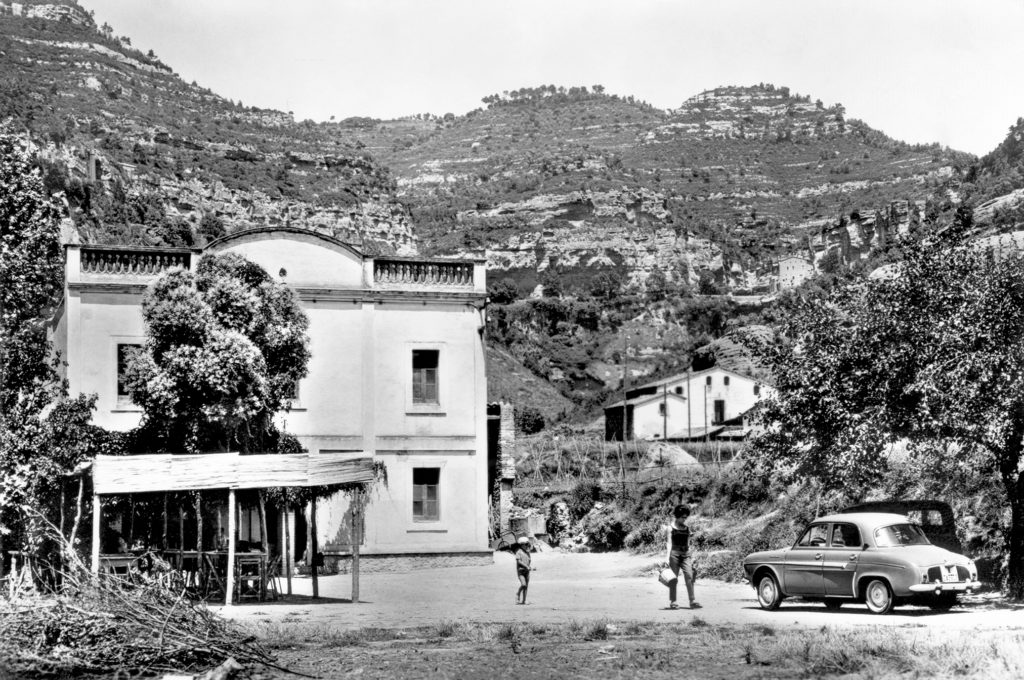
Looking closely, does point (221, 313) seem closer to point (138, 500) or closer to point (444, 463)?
point (138, 500)

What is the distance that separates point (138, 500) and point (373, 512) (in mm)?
9971

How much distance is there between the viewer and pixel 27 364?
2327 cm

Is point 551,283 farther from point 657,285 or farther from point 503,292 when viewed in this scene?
point 657,285

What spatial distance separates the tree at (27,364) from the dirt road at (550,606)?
4.33 metres

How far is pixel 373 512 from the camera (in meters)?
33.2

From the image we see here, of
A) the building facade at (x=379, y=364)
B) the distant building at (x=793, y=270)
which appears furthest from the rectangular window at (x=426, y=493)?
the distant building at (x=793, y=270)

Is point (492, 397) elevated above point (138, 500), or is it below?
above

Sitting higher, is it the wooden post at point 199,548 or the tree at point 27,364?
the tree at point 27,364

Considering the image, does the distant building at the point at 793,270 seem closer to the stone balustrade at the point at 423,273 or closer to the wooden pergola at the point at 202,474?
the stone balustrade at the point at 423,273

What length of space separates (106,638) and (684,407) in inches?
2495

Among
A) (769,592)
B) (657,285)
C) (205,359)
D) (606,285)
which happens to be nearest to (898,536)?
(769,592)

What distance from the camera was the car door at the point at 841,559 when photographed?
65.2ft

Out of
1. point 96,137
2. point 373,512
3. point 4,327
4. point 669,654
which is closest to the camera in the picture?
point 669,654

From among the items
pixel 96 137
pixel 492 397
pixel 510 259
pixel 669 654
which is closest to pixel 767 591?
pixel 669 654
